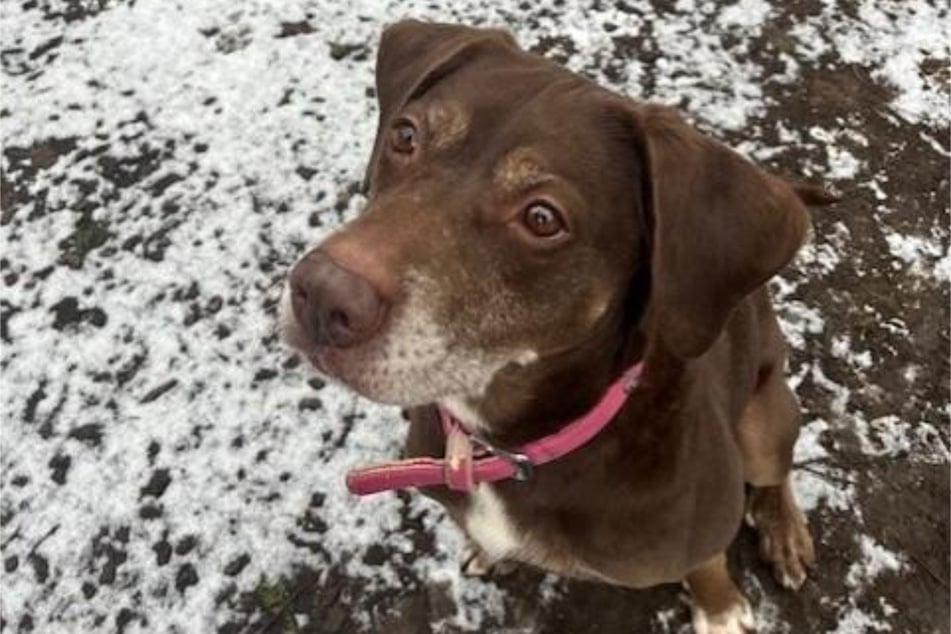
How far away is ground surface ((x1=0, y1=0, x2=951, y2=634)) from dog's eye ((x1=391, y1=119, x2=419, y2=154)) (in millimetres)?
1636

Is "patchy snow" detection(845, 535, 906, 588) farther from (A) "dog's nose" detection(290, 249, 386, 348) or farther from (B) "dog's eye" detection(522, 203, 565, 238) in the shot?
(A) "dog's nose" detection(290, 249, 386, 348)

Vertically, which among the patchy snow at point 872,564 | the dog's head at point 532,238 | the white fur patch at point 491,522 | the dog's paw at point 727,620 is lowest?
the patchy snow at point 872,564

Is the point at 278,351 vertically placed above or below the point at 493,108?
below

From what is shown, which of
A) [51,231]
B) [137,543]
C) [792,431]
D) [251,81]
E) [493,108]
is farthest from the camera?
[251,81]

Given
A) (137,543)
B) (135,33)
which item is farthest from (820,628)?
(135,33)

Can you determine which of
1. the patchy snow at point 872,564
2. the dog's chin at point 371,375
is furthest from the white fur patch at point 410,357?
the patchy snow at point 872,564

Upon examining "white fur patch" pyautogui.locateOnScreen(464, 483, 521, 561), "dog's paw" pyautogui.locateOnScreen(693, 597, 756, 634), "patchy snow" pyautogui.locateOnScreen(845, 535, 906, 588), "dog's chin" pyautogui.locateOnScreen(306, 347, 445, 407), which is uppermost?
"dog's chin" pyautogui.locateOnScreen(306, 347, 445, 407)

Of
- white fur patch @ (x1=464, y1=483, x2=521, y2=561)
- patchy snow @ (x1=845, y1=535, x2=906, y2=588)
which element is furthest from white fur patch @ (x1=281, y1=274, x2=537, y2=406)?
patchy snow @ (x1=845, y1=535, x2=906, y2=588)

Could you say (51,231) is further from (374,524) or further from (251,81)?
(374,524)

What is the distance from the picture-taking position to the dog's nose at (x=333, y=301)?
207 cm

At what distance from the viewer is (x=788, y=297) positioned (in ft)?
13.8

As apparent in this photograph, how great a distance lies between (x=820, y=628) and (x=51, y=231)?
10.5 ft

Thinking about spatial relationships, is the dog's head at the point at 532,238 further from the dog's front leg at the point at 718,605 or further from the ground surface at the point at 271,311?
the ground surface at the point at 271,311

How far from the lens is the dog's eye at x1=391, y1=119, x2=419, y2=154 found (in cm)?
245
